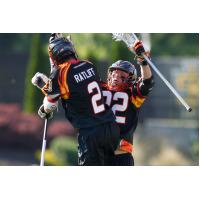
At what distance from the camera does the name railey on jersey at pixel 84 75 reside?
29.0 ft

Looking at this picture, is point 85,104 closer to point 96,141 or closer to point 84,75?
point 84,75

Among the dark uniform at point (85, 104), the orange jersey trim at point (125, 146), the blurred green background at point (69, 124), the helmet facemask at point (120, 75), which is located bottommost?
the orange jersey trim at point (125, 146)

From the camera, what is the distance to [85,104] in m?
8.88

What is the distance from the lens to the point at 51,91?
885 centimetres

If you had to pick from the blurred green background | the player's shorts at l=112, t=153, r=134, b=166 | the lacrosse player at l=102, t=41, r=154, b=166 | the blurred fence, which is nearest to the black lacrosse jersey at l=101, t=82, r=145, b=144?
the lacrosse player at l=102, t=41, r=154, b=166

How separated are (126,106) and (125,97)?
0.11 metres

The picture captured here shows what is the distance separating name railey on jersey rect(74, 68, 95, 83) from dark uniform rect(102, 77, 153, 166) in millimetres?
426

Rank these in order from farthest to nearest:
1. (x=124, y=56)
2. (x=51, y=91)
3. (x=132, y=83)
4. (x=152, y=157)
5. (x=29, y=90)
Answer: (x=29, y=90) < (x=124, y=56) < (x=152, y=157) < (x=132, y=83) < (x=51, y=91)

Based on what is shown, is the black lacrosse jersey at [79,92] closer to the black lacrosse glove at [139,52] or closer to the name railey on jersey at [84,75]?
the name railey on jersey at [84,75]

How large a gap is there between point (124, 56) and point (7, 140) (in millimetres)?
4703

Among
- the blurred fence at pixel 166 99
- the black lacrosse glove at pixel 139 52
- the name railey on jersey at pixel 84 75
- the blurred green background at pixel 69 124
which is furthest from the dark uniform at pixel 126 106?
the blurred fence at pixel 166 99

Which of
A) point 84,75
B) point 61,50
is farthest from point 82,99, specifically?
point 61,50
